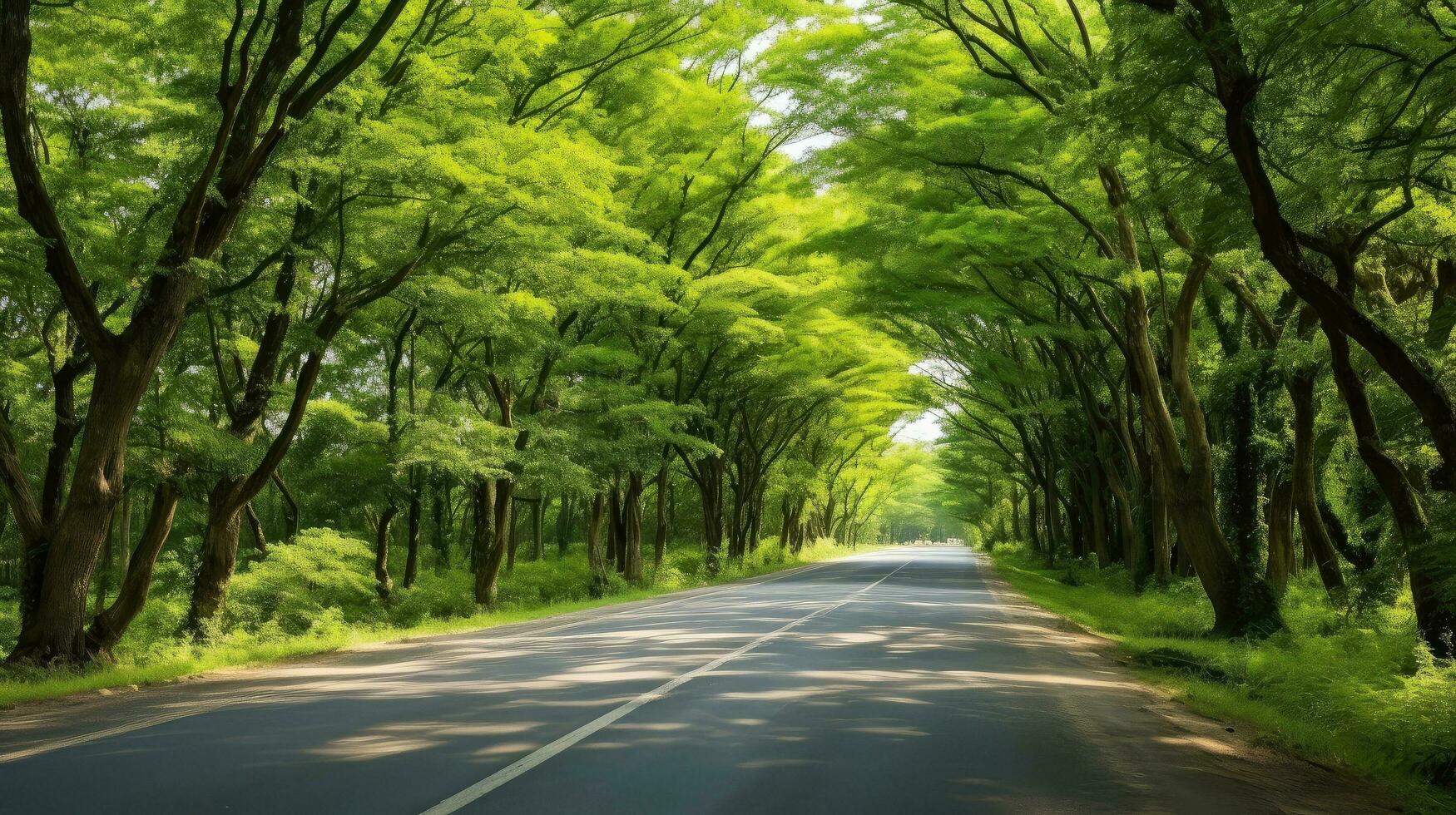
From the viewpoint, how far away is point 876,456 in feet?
245

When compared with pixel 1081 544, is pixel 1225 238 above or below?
above

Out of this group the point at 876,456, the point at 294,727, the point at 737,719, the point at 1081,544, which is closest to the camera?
the point at 294,727

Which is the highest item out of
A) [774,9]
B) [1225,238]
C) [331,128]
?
[774,9]

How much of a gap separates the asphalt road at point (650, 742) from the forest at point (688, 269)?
5.64ft

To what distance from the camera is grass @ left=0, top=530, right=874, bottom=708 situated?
10961 mm

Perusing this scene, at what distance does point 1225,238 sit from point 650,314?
64.1 ft

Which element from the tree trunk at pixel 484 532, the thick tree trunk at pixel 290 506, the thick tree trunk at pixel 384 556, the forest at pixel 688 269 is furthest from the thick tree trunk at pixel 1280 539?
the thick tree trunk at pixel 290 506

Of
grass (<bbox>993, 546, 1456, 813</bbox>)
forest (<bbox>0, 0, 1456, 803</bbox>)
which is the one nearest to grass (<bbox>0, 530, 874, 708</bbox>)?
forest (<bbox>0, 0, 1456, 803</bbox>)

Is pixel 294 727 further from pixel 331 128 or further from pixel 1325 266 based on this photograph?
pixel 1325 266

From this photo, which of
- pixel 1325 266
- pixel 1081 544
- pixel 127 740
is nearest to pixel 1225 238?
pixel 1325 266

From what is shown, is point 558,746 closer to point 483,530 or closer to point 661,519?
point 483,530

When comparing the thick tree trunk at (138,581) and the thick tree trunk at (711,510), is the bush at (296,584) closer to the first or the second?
the thick tree trunk at (138,581)

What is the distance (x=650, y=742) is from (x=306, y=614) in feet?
59.3

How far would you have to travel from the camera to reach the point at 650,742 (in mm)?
6785
